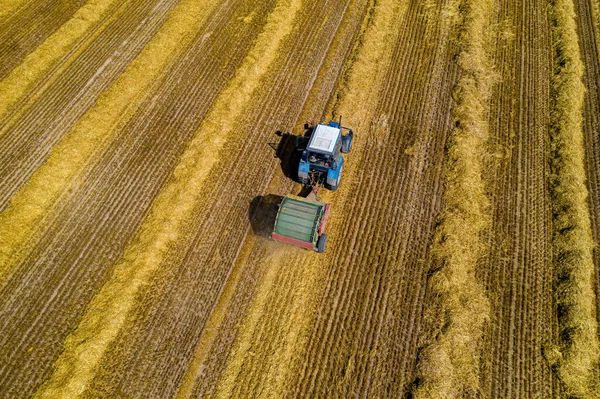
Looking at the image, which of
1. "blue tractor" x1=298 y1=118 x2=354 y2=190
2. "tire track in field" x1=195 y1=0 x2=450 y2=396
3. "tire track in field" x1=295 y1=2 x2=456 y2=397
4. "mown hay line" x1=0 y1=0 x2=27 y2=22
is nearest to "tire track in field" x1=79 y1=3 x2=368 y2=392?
"tire track in field" x1=195 y1=0 x2=450 y2=396

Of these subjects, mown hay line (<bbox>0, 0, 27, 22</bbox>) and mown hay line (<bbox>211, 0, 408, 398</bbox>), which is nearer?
mown hay line (<bbox>211, 0, 408, 398</bbox>)

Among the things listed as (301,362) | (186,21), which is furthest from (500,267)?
(186,21)

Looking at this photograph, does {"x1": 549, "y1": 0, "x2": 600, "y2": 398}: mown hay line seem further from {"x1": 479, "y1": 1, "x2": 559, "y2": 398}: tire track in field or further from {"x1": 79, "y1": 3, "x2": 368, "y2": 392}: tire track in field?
{"x1": 79, "y1": 3, "x2": 368, "y2": 392}: tire track in field

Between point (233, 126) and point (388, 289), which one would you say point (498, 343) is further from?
point (233, 126)

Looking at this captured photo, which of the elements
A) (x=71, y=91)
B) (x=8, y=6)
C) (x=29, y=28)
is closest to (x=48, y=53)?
(x=29, y=28)

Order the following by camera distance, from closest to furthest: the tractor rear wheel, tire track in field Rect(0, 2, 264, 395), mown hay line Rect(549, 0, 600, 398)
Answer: mown hay line Rect(549, 0, 600, 398)
tire track in field Rect(0, 2, 264, 395)
the tractor rear wheel

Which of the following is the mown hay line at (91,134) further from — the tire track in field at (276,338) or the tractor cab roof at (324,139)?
the tractor cab roof at (324,139)

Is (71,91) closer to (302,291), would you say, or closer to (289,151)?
(289,151)
